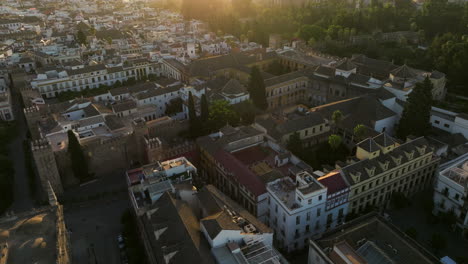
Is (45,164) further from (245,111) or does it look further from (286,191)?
(245,111)

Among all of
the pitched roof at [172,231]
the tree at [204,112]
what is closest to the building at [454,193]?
the pitched roof at [172,231]

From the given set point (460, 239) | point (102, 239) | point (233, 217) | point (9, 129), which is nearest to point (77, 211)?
point (102, 239)

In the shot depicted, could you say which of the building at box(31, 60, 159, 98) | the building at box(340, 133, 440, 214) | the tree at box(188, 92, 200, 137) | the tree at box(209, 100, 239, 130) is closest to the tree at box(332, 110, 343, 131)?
the building at box(340, 133, 440, 214)

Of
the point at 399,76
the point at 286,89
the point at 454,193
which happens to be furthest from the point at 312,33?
the point at 454,193

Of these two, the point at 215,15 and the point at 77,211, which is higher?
the point at 215,15

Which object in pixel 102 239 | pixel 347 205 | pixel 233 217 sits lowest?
pixel 102 239

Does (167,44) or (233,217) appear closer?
(233,217)

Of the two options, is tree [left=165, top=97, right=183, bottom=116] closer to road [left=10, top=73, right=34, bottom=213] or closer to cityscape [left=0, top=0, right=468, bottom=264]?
cityscape [left=0, top=0, right=468, bottom=264]

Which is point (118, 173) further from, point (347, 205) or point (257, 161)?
point (347, 205)
